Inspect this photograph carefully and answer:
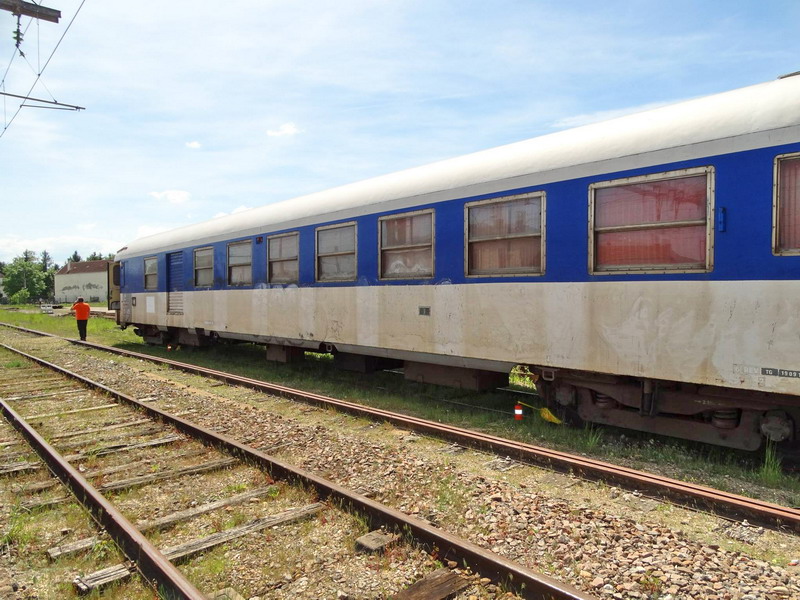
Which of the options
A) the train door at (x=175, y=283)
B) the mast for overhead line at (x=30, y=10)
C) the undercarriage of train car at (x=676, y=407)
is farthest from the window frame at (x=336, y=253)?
the mast for overhead line at (x=30, y=10)

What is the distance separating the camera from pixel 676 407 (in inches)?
213

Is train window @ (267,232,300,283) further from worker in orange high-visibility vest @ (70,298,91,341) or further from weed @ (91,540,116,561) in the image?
worker in orange high-visibility vest @ (70,298,91,341)

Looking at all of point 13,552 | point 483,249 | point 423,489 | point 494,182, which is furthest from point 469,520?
point 494,182

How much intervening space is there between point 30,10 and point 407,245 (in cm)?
904

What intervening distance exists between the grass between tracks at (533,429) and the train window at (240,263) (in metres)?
1.92

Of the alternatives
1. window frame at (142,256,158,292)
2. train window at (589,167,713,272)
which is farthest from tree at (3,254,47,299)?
train window at (589,167,713,272)

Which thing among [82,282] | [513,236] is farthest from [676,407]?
[82,282]

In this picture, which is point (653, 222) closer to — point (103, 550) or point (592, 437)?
point (592, 437)

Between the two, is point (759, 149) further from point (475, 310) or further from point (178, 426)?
point (178, 426)

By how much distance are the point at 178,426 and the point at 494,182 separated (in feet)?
16.1

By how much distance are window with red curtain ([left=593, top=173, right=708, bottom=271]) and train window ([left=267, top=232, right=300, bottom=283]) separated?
5756 mm

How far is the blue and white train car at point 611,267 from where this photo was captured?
4.73 metres

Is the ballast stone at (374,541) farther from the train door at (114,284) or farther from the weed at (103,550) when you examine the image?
the train door at (114,284)

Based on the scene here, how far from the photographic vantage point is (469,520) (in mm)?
4180
